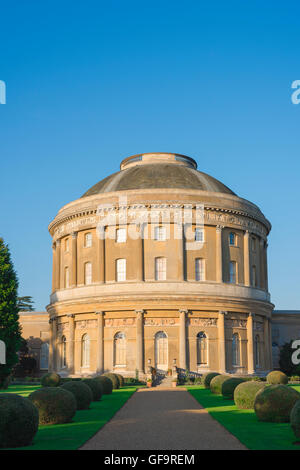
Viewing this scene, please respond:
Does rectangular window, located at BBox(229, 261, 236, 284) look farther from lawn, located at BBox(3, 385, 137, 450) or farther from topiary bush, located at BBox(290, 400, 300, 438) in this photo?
topiary bush, located at BBox(290, 400, 300, 438)

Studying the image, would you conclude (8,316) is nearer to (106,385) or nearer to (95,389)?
(106,385)

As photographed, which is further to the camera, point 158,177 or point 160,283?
point 158,177

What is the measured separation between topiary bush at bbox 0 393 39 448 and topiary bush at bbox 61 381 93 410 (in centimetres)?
995

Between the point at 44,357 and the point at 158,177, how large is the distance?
23.8m

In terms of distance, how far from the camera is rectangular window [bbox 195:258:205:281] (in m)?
51.3

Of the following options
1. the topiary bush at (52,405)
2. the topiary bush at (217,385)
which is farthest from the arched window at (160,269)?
the topiary bush at (52,405)

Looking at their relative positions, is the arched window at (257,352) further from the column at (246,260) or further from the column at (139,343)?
the column at (139,343)

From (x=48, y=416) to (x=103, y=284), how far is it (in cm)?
3174

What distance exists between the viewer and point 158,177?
54.7 m

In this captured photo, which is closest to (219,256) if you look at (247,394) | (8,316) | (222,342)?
(222,342)

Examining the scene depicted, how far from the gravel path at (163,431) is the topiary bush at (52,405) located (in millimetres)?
1517

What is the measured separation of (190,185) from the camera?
54188 mm

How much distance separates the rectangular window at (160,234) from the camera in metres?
50.8
